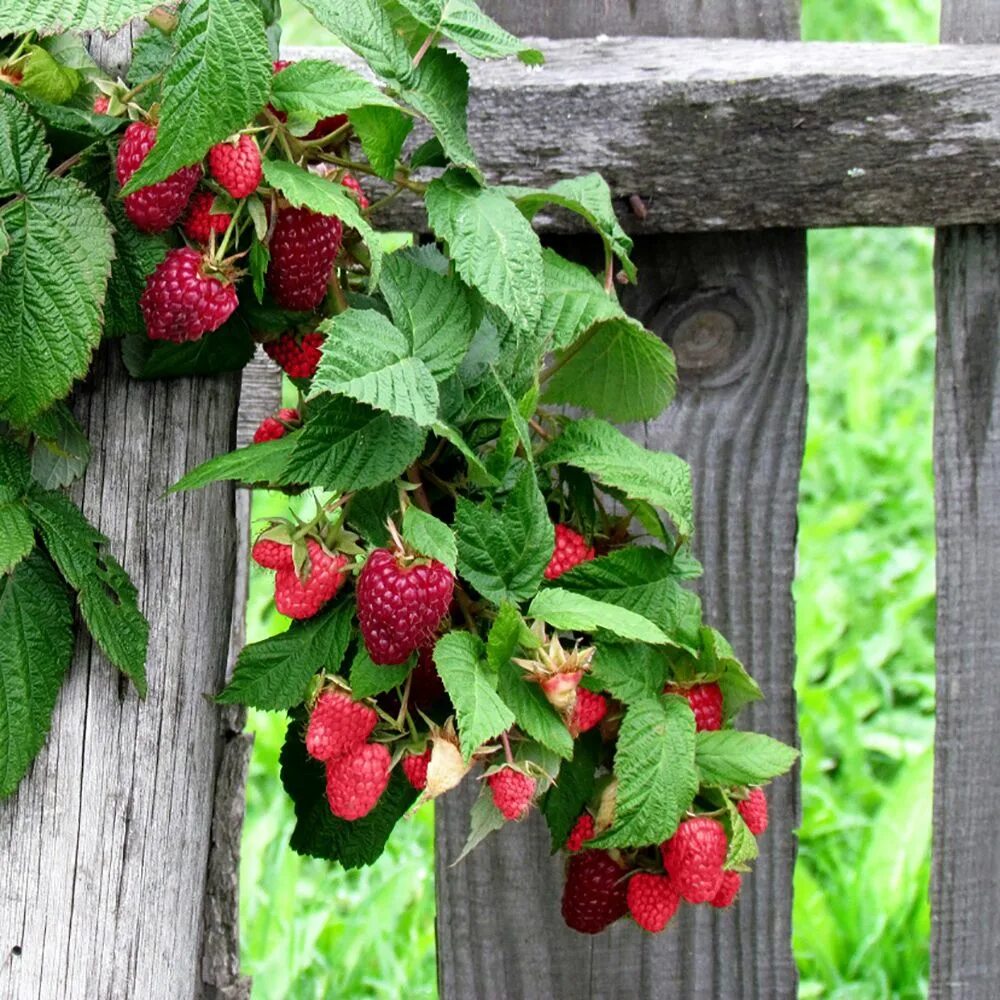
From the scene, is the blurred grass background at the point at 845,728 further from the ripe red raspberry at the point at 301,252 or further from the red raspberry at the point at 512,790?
the ripe red raspberry at the point at 301,252

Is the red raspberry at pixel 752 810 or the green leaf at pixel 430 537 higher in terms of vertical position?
the green leaf at pixel 430 537

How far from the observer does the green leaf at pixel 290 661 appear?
45.0 inches

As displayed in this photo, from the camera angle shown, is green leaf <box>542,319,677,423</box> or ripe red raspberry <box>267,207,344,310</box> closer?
ripe red raspberry <box>267,207,344,310</box>

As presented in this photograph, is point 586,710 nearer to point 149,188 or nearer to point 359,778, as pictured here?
point 359,778

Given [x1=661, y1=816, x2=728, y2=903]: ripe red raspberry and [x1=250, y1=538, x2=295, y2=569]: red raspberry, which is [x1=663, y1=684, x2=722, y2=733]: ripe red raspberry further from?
[x1=250, y1=538, x2=295, y2=569]: red raspberry

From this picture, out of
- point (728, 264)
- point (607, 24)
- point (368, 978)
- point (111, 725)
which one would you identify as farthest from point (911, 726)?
point (111, 725)

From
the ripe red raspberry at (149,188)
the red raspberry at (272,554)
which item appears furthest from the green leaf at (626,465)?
the ripe red raspberry at (149,188)

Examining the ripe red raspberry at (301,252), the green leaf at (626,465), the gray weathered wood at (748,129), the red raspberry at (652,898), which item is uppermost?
the gray weathered wood at (748,129)

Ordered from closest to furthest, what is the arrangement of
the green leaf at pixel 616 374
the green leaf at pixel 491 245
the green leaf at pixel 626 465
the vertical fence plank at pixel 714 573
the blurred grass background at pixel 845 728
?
the green leaf at pixel 491 245
the green leaf at pixel 626 465
the green leaf at pixel 616 374
the vertical fence plank at pixel 714 573
the blurred grass background at pixel 845 728

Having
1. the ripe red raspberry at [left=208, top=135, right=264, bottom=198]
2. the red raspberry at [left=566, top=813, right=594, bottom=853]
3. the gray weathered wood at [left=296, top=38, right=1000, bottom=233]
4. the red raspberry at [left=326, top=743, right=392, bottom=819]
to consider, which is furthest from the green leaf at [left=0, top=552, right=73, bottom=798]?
the gray weathered wood at [left=296, top=38, right=1000, bottom=233]

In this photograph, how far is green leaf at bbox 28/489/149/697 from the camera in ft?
3.78

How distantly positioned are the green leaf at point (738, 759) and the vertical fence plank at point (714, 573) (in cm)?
45

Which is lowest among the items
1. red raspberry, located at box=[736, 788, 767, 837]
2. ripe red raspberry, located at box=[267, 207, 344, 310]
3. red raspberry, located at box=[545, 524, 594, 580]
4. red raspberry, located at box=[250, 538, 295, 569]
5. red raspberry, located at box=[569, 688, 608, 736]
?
red raspberry, located at box=[736, 788, 767, 837]

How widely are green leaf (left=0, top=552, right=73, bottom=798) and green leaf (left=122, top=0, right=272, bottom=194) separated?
36cm
